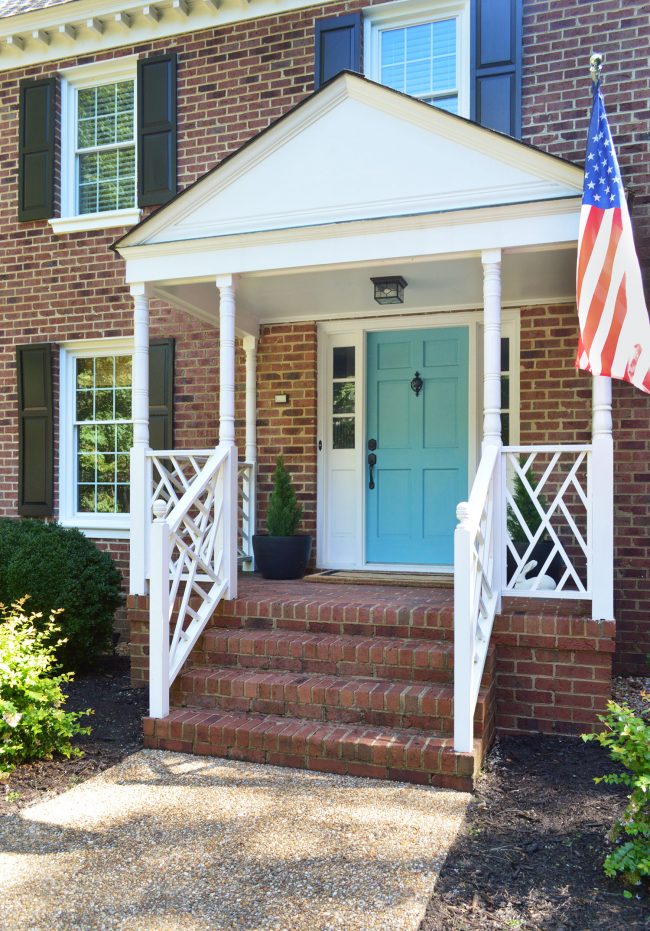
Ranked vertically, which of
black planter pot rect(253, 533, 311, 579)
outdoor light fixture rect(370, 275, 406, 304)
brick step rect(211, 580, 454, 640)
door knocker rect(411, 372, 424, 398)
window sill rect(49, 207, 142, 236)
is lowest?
brick step rect(211, 580, 454, 640)

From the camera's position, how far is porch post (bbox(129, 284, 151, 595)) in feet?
18.6

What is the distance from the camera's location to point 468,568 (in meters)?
4.01

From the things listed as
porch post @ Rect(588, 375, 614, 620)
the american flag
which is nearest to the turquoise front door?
porch post @ Rect(588, 375, 614, 620)

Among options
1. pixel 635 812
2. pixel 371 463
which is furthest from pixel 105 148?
pixel 635 812

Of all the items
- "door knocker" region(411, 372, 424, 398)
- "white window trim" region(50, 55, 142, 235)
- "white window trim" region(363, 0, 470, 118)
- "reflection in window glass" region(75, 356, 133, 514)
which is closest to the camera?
"white window trim" region(363, 0, 470, 118)

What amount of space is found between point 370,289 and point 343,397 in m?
1.28

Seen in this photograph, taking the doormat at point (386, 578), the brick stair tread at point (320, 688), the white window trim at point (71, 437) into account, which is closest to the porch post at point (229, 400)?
the brick stair tread at point (320, 688)

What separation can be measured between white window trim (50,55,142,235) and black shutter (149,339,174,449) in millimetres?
1314

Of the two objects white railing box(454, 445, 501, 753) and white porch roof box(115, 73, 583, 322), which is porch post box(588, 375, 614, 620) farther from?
white porch roof box(115, 73, 583, 322)

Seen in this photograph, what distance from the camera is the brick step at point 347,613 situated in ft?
16.0

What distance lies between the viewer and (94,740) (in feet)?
15.5

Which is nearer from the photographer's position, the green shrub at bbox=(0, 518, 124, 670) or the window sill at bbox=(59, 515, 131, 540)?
the green shrub at bbox=(0, 518, 124, 670)

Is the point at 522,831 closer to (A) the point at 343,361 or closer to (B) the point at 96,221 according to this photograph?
(A) the point at 343,361

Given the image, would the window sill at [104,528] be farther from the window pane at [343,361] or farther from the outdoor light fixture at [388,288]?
the outdoor light fixture at [388,288]
